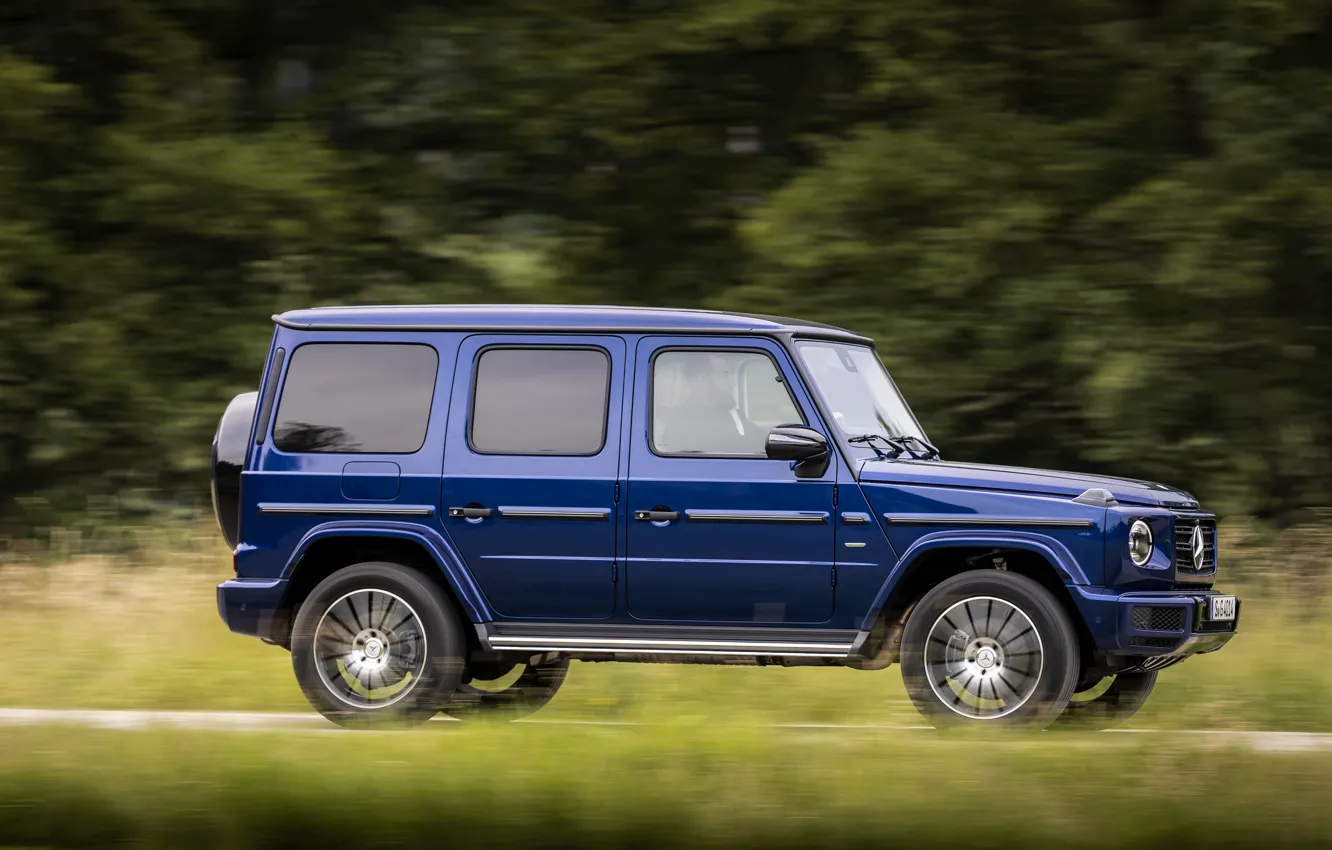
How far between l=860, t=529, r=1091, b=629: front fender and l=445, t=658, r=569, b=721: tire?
171cm

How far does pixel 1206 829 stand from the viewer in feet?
17.2

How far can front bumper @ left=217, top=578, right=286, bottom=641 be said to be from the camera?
7953 mm

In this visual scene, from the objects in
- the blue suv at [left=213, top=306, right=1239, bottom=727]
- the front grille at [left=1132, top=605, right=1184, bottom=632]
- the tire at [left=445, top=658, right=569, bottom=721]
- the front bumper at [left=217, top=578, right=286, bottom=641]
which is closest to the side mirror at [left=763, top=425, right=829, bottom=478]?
the blue suv at [left=213, top=306, right=1239, bottom=727]

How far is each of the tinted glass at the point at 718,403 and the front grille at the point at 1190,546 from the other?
5.49ft

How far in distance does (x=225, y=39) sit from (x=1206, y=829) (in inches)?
495

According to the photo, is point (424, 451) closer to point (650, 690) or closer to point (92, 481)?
point (650, 690)

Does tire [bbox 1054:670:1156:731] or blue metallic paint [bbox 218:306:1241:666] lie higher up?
blue metallic paint [bbox 218:306:1241:666]

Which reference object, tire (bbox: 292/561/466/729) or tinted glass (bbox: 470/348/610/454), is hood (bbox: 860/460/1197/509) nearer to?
tinted glass (bbox: 470/348/610/454)

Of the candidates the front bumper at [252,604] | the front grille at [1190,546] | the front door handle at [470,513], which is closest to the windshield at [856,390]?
the front grille at [1190,546]

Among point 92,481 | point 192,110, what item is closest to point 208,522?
point 92,481

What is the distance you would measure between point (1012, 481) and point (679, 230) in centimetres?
758

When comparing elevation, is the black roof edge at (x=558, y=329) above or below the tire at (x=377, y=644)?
above

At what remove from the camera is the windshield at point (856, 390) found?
7895mm

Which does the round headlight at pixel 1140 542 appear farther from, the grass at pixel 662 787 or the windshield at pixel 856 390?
the windshield at pixel 856 390
